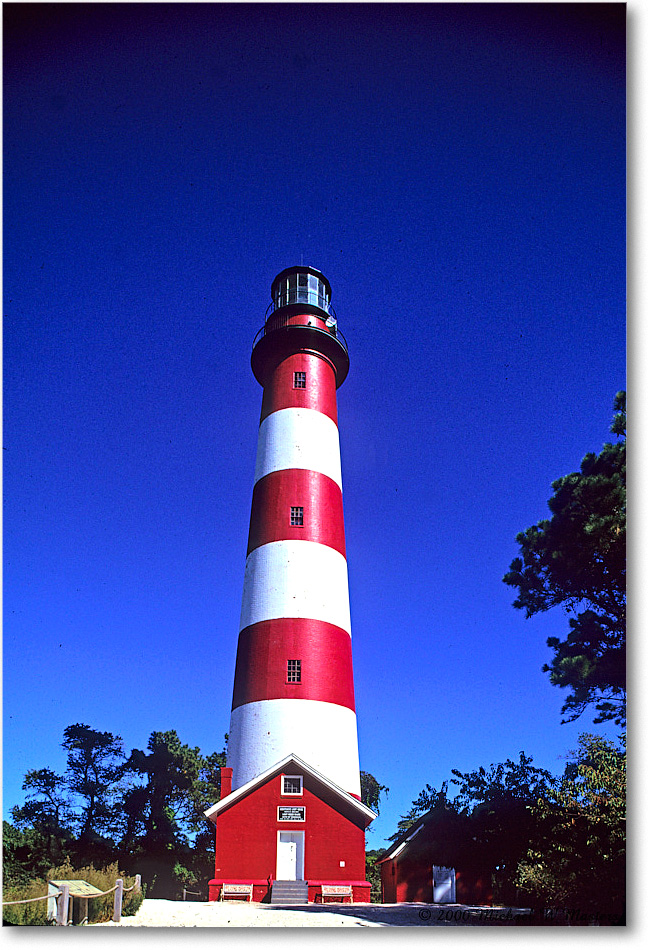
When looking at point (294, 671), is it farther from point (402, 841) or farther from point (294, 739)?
point (402, 841)

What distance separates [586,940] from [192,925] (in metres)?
4.40

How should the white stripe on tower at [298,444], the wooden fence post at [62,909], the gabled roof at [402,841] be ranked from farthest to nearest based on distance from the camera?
the white stripe on tower at [298,444] → the gabled roof at [402,841] → the wooden fence post at [62,909]

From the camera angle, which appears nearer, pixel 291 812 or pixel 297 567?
pixel 291 812

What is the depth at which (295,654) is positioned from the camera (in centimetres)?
1346

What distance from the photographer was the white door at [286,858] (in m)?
11.5

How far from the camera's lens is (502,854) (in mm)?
10859

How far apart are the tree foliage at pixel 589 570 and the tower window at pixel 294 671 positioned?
4019 mm

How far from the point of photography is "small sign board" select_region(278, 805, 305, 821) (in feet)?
39.2

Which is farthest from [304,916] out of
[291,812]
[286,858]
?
[291,812]

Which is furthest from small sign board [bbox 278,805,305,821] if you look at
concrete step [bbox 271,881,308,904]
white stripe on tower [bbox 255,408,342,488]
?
white stripe on tower [bbox 255,408,342,488]

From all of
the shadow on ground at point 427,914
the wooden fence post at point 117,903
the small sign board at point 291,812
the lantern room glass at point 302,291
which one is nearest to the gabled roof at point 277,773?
the small sign board at point 291,812

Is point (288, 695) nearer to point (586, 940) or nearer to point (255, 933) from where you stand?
point (255, 933)

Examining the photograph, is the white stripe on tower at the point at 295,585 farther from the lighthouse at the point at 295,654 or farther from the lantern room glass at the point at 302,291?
the lantern room glass at the point at 302,291

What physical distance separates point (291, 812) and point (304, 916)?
236 cm
